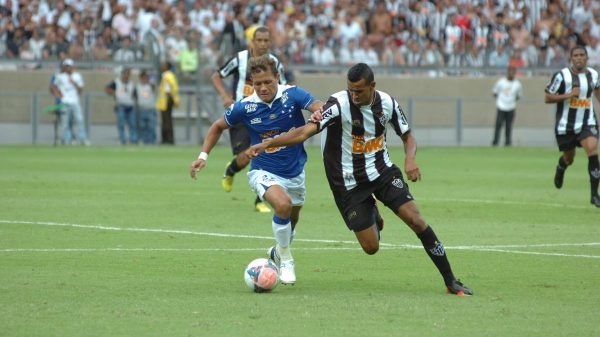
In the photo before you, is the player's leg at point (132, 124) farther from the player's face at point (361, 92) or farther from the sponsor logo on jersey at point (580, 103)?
the player's face at point (361, 92)

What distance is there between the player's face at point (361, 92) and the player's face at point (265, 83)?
90 centimetres

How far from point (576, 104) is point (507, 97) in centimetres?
1554

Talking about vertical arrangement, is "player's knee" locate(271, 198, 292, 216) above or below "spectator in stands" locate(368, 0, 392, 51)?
above

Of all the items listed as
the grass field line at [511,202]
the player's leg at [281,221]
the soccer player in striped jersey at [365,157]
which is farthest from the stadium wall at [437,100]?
the soccer player in striped jersey at [365,157]

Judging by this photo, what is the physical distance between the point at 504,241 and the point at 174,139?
21.3 meters

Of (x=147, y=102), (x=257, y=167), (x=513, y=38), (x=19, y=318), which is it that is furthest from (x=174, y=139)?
(x=19, y=318)

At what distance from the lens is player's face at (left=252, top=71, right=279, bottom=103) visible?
976cm

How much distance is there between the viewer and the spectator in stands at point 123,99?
31.8 meters

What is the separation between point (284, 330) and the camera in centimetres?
736

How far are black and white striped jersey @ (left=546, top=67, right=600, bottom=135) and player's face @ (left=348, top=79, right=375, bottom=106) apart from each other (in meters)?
8.35

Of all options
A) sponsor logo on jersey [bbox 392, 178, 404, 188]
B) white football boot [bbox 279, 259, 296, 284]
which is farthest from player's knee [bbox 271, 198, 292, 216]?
sponsor logo on jersey [bbox 392, 178, 404, 188]

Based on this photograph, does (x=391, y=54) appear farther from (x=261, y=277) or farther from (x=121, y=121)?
(x=261, y=277)

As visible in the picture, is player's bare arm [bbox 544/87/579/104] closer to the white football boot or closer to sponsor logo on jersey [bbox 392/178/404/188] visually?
sponsor logo on jersey [bbox 392/178/404/188]

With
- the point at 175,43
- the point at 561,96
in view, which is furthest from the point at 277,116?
the point at 175,43
